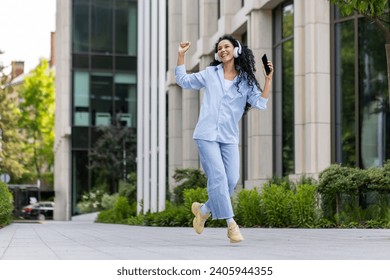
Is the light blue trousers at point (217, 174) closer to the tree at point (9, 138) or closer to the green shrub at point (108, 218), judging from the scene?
the green shrub at point (108, 218)

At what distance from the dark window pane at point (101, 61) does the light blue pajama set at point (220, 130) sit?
141ft

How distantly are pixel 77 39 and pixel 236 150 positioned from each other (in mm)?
43863

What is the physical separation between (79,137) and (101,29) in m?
6.64

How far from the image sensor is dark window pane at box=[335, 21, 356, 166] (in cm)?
2134

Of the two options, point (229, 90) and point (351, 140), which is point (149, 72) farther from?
point (229, 90)

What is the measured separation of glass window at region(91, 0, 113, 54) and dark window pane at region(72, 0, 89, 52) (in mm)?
424

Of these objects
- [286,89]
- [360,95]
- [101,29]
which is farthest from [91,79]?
[360,95]

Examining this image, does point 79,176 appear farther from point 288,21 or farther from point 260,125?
point 288,21

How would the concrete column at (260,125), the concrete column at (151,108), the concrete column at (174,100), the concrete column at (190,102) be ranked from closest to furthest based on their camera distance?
the concrete column at (151,108) < the concrete column at (260,125) < the concrete column at (190,102) < the concrete column at (174,100)

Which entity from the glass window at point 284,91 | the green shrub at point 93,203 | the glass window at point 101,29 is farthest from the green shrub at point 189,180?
the glass window at point 101,29

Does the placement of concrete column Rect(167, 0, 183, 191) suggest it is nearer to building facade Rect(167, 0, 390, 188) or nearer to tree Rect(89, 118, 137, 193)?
tree Rect(89, 118, 137, 193)

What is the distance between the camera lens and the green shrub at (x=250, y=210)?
1806 centimetres
